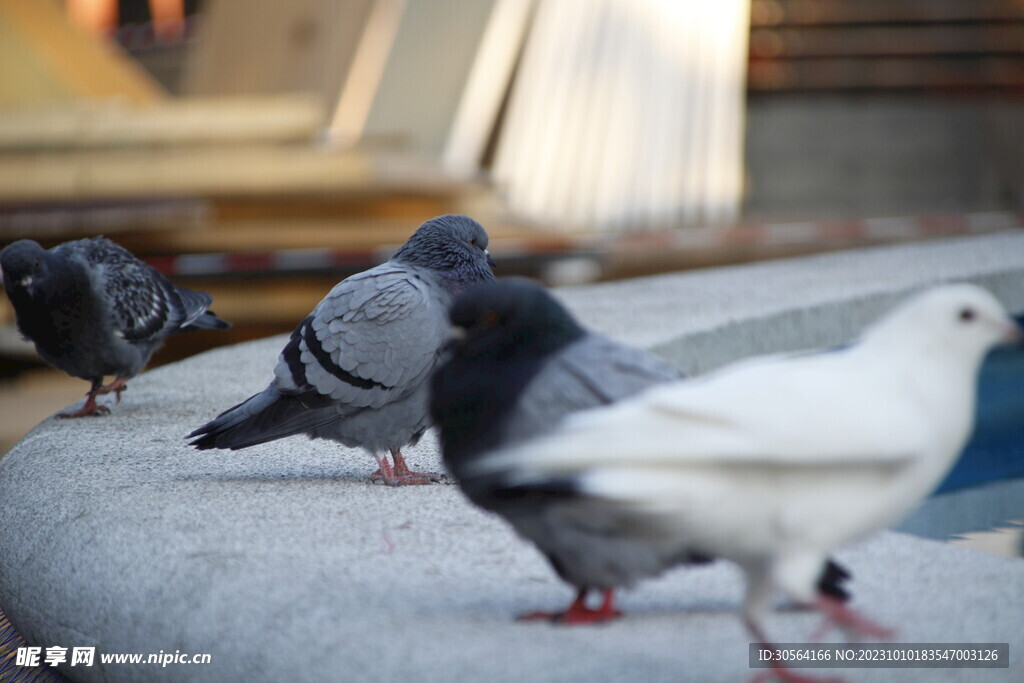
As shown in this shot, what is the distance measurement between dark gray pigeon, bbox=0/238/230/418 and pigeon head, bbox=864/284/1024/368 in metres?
2.76

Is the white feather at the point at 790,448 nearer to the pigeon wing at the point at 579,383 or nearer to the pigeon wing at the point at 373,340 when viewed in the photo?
the pigeon wing at the point at 579,383

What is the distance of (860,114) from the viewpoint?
37.9 feet

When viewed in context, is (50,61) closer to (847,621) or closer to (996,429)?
(996,429)

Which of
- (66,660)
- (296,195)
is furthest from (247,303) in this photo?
(66,660)

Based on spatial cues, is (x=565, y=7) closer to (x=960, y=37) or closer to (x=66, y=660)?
(x=960, y=37)

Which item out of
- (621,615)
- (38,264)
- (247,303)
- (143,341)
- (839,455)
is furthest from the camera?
(247,303)

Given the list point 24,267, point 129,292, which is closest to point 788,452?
point 24,267

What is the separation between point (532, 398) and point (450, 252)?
113 centimetres

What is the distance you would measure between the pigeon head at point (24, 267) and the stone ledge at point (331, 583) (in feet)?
1.86

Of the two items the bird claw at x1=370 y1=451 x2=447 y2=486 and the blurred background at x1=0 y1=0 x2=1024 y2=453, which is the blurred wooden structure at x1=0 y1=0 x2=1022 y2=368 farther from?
the bird claw at x1=370 y1=451 x2=447 y2=486

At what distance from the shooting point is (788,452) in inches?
55.6

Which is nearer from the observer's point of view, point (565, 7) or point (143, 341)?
point (143, 341)

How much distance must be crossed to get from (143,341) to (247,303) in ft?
13.7

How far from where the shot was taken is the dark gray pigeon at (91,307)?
3582mm
